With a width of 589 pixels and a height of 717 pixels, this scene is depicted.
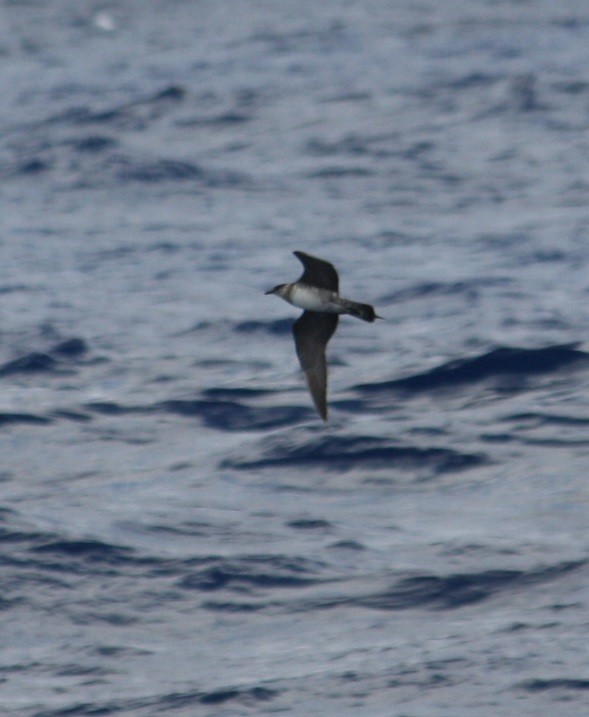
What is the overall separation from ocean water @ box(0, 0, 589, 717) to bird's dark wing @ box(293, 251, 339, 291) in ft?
7.47

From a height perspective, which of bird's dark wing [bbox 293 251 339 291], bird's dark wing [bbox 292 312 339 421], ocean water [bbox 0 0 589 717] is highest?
bird's dark wing [bbox 293 251 339 291]

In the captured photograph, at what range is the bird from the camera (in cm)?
886

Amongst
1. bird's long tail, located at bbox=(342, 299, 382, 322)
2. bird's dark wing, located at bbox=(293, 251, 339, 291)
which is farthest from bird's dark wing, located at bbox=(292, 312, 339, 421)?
bird's long tail, located at bbox=(342, 299, 382, 322)

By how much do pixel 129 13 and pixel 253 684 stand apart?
26.2 metres

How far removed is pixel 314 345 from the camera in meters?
9.58

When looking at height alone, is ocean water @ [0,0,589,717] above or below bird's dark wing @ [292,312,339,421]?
below

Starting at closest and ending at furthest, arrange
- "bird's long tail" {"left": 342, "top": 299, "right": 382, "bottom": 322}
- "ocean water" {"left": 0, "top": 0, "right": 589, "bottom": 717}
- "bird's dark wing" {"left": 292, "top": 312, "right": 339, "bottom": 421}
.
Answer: "bird's long tail" {"left": 342, "top": 299, "right": 382, "bottom": 322}
"bird's dark wing" {"left": 292, "top": 312, "right": 339, "bottom": 421}
"ocean water" {"left": 0, "top": 0, "right": 589, "bottom": 717}

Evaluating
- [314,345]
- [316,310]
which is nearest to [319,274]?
[316,310]

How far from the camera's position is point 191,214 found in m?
21.5

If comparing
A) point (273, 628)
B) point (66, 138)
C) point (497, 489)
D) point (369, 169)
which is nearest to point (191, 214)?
point (369, 169)

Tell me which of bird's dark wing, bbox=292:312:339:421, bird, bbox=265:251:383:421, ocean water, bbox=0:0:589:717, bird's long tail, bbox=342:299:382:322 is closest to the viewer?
bird's long tail, bbox=342:299:382:322

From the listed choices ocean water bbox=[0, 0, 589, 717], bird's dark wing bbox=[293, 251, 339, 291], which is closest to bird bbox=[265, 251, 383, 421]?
bird's dark wing bbox=[293, 251, 339, 291]

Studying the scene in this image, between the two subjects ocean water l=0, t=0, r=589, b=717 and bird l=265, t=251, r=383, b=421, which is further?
ocean water l=0, t=0, r=589, b=717

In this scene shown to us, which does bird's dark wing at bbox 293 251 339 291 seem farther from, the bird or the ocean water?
the ocean water
